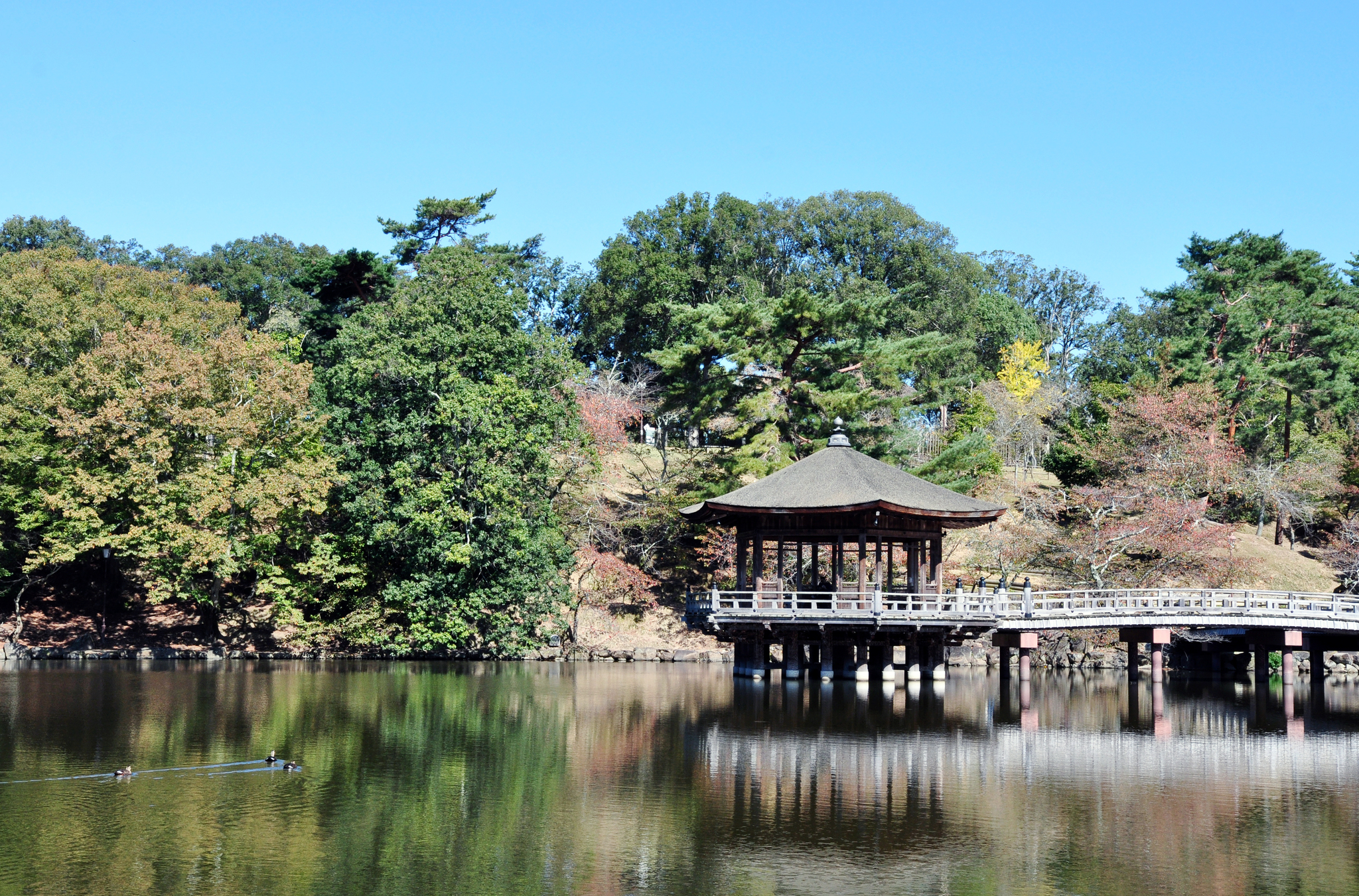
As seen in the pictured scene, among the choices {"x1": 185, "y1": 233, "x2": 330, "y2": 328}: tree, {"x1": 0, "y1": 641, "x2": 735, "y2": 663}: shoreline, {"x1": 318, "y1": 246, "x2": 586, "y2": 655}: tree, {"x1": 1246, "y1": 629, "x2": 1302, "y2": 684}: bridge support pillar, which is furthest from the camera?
{"x1": 185, "y1": 233, "x2": 330, "y2": 328}: tree

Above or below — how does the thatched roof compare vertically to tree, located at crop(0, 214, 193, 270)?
below

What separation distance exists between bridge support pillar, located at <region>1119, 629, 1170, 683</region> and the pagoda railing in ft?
2.38

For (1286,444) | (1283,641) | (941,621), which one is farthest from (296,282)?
(1286,444)

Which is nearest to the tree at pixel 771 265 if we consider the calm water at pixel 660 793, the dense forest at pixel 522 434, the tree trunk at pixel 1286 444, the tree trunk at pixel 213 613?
the dense forest at pixel 522 434

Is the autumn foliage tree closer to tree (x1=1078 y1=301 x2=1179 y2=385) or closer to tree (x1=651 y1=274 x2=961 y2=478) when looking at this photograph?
tree (x1=1078 y1=301 x2=1179 y2=385)

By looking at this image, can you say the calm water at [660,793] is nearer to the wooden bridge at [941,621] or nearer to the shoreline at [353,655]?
the wooden bridge at [941,621]

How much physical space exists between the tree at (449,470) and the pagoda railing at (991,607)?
7200mm

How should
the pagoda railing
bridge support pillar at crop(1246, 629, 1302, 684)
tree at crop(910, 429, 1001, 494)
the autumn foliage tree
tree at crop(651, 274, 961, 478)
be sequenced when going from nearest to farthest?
the pagoda railing, bridge support pillar at crop(1246, 629, 1302, 684), the autumn foliage tree, tree at crop(651, 274, 961, 478), tree at crop(910, 429, 1001, 494)

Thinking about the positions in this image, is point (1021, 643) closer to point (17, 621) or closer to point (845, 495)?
point (845, 495)

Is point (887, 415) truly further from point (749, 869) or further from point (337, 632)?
point (749, 869)

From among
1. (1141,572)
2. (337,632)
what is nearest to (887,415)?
(1141,572)

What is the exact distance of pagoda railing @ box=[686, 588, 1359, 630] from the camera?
1352 inches

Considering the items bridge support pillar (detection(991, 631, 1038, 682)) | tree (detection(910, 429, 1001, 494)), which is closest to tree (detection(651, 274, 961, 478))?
tree (detection(910, 429, 1001, 494))

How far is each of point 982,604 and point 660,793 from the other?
1650cm
